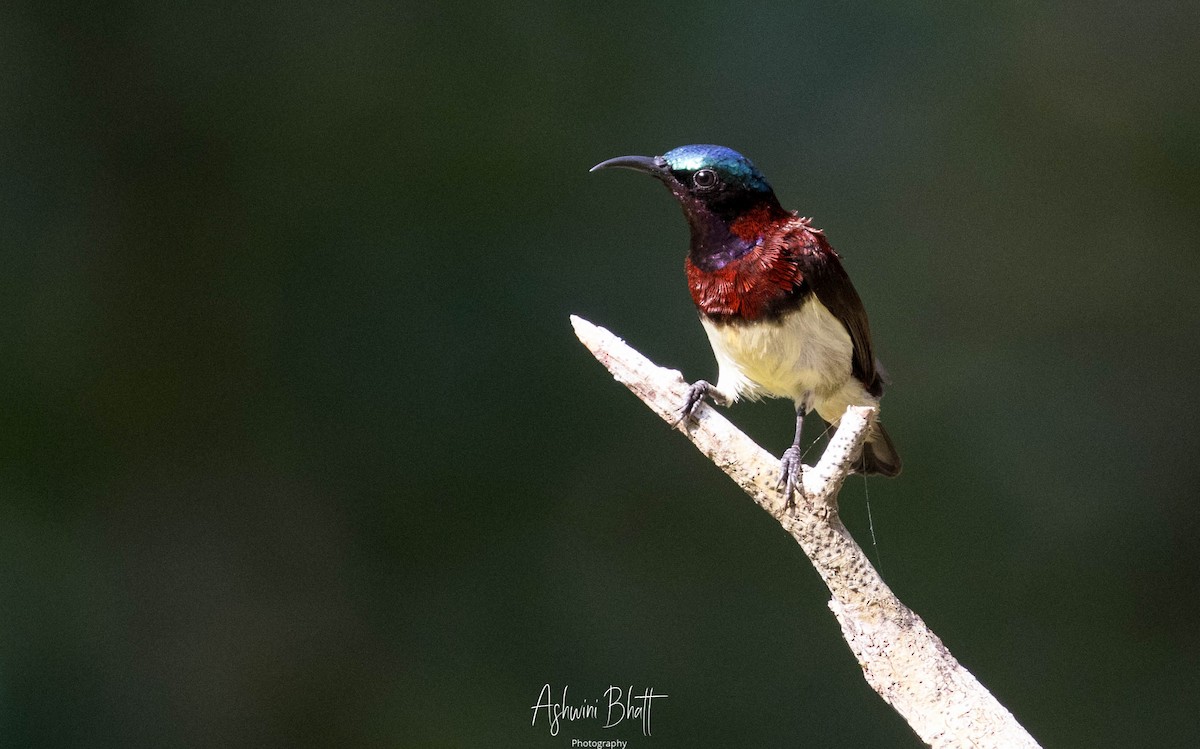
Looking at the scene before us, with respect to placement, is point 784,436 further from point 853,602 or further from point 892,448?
point 853,602

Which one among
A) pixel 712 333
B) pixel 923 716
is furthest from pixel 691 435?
pixel 923 716

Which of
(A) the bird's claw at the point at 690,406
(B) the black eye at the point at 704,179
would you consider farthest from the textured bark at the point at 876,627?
(B) the black eye at the point at 704,179

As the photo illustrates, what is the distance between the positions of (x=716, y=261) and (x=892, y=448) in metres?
0.83

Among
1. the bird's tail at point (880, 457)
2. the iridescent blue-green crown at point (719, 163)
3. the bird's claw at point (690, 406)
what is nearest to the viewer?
the bird's claw at point (690, 406)

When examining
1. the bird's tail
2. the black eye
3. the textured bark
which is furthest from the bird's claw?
the bird's tail

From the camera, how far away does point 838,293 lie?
9.28 feet

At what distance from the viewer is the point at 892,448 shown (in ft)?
10.5

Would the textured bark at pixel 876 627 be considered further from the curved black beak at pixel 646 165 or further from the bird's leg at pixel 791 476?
the curved black beak at pixel 646 165

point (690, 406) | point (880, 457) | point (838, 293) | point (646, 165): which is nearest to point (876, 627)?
point (690, 406)

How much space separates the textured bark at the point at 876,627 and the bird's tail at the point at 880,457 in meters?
0.86

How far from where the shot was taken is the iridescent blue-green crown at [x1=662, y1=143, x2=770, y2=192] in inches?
105

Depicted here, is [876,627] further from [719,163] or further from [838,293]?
[719,163]

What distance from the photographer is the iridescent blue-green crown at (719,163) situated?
2674 millimetres

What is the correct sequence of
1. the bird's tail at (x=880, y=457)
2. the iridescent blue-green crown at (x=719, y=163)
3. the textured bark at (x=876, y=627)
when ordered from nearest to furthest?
the textured bark at (x=876, y=627) < the iridescent blue-green crown at (x=719, y=163) < the bird's tail at (x=880, y=457)
